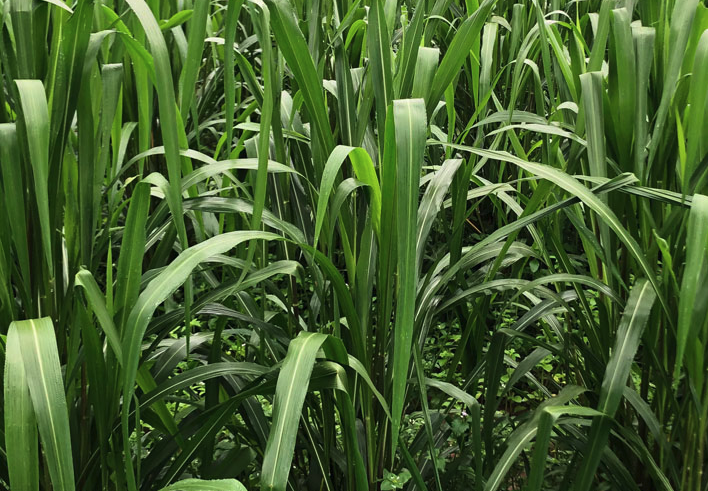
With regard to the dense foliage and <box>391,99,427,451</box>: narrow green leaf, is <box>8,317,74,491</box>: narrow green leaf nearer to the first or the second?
the dense foliage

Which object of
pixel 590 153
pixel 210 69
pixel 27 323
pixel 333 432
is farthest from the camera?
pixel 210 69

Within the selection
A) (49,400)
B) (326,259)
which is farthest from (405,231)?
(49,400)

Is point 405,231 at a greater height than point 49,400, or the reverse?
point 405,231

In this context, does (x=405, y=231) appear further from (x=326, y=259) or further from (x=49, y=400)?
(x=49, y=400)

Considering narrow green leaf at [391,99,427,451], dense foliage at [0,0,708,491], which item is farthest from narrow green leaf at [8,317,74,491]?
narrow green leaf at [391,99,427,451]

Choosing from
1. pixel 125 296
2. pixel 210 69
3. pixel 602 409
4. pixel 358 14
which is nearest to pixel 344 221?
pixel 125 296

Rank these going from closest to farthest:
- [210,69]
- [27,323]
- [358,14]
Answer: [27,323], [358,14], [210,69]

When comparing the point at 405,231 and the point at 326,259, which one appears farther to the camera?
the point at 326,259

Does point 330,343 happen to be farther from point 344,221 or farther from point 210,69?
point 210,69

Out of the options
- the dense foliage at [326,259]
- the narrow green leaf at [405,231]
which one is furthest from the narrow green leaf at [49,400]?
the narrow green leaf at [405,231]

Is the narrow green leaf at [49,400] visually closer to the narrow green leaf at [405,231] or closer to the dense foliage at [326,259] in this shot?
the dense foliage at [326,259]

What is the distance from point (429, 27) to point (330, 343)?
2.02 feet

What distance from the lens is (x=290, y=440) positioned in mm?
830

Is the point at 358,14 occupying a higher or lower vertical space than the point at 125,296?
higher
